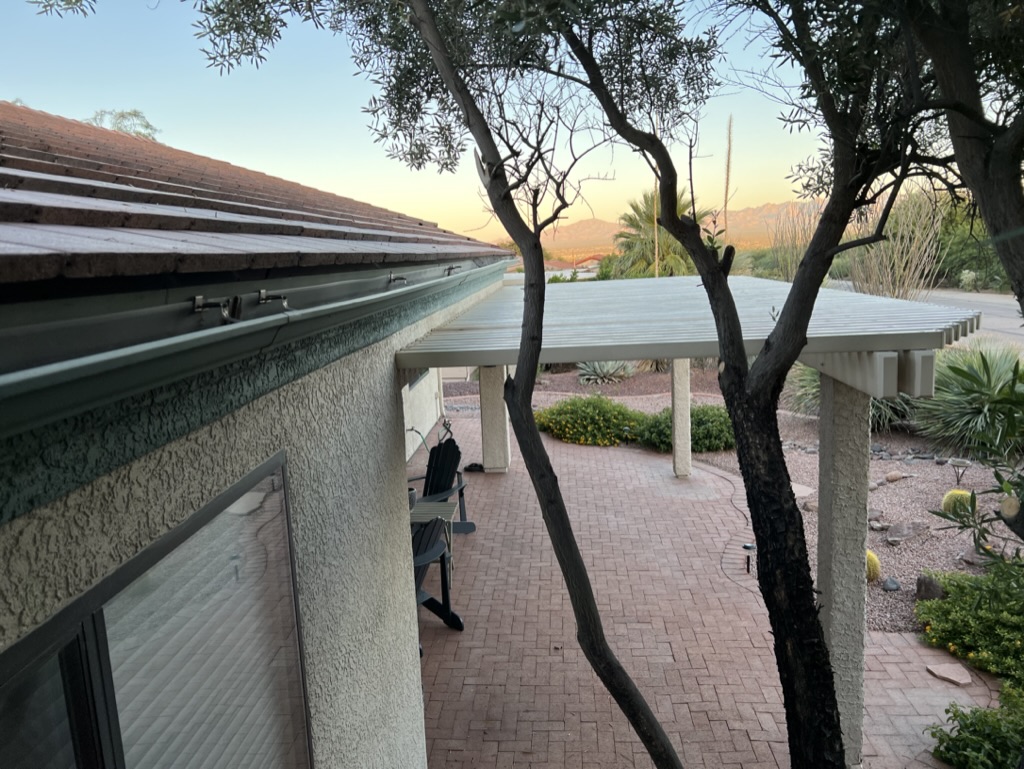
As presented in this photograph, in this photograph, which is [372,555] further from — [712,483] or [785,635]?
[712,483]

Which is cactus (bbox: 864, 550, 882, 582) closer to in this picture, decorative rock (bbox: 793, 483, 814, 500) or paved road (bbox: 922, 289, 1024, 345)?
decorative rock (bbox: 793, 483, 814, 500)

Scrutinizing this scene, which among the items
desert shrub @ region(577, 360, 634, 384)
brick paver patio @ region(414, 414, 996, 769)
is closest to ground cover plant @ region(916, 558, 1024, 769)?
brick paver patio @ region(414, 414, 996, 769)

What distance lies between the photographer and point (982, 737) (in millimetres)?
5484

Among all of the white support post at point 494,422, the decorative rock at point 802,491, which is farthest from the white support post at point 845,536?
the white support post at point 494,422

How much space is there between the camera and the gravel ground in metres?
8.59

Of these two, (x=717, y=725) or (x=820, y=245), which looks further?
(x=717, y=725)

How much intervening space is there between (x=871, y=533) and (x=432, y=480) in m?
6.80

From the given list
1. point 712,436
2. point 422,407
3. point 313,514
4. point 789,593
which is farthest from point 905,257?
point 313,514

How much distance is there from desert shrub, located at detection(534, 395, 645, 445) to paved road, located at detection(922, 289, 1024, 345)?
21.4 feet

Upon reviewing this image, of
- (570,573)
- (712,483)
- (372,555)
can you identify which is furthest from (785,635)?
(712,483)

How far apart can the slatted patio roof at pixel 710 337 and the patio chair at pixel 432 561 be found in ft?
6.93

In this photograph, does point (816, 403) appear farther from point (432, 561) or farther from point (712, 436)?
point (432, 561)

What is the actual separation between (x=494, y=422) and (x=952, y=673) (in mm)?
8423

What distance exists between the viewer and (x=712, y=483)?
1266 centimetres
